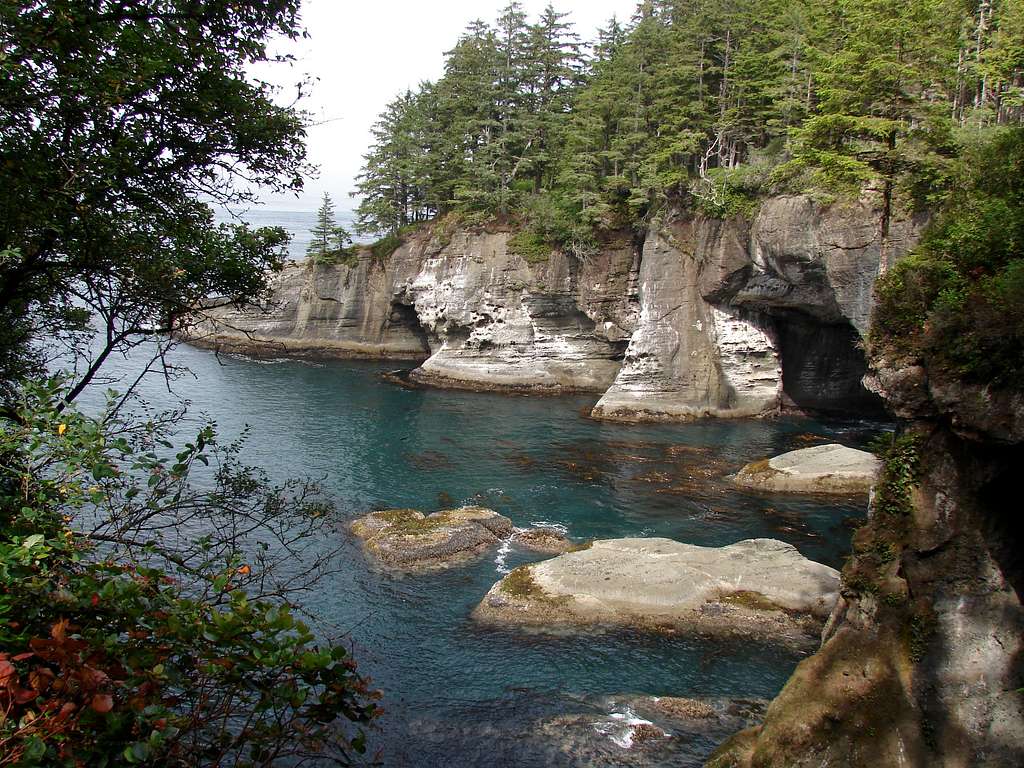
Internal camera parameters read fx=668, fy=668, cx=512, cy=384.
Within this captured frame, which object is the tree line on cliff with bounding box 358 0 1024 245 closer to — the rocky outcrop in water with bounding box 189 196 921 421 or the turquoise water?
the rocky outcrop in water with bounding box 189 196 921 421

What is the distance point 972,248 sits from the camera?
11.6 m

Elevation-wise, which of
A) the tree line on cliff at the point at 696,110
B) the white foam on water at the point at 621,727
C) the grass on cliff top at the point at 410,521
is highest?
the tree line on cliff at the point at 696,110

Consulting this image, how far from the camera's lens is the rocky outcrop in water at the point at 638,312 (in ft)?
115

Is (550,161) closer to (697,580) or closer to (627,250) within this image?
(627,250)

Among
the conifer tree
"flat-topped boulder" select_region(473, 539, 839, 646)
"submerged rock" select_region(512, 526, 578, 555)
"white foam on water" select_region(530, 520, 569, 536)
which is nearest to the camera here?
"flat-topped boulder" select_region(473, 539, 839, 646)

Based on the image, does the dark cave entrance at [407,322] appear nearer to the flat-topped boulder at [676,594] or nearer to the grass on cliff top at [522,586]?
the grass on cliff top at [522,586]

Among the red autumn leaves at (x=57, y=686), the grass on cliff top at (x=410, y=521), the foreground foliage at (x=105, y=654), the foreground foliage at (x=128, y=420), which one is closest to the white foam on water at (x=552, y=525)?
the grass on cliff top at (x=410, y=521)

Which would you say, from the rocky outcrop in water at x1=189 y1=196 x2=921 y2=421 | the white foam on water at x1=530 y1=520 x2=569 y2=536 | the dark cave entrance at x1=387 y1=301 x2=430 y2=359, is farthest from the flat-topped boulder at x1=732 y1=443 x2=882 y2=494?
the dark cave entrance at x1=387 y1=301 x2=430 y2=359

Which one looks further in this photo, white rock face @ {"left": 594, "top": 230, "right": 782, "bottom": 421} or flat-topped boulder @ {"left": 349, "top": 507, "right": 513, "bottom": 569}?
white rock face @ {"left": 594, "top": 230, "right": 782, "bottom": 421}

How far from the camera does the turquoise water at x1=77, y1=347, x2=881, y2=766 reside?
1445cm

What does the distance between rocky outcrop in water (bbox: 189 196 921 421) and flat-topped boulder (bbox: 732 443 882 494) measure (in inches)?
284

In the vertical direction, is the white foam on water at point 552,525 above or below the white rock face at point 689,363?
below

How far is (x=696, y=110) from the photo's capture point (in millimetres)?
42250

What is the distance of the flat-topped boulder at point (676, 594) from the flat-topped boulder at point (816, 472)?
8.51 m
